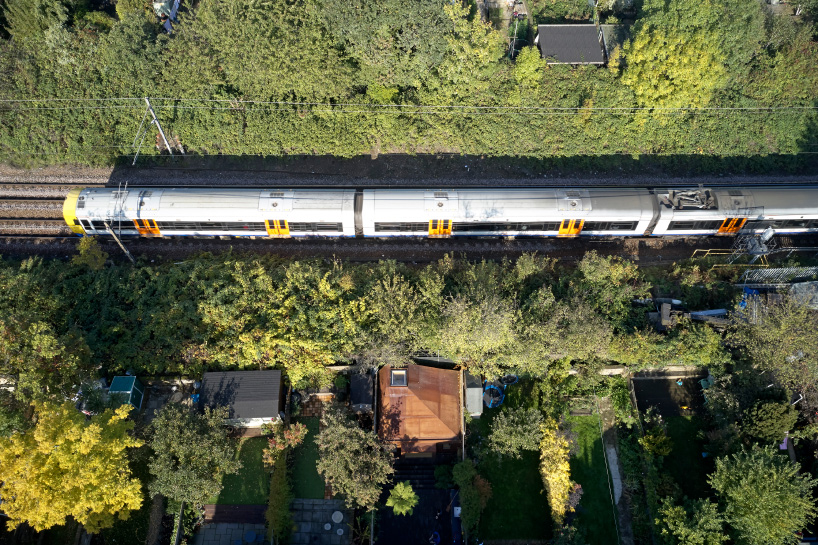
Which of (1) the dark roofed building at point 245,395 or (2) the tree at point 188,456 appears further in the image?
(1) the dark roofed building at point 245,395

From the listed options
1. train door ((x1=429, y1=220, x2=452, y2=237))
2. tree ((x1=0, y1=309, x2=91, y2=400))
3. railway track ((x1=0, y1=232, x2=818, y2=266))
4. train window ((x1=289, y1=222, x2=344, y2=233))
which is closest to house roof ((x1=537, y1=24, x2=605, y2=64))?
railway track ((x1=0, y1=232, x2=818, y2=266))

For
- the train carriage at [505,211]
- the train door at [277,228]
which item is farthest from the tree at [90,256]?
the train carriage at [505,211]

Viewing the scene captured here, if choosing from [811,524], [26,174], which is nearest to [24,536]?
[26,174]

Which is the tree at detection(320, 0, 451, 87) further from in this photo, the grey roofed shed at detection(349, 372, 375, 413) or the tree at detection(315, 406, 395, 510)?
the tree at detection(315, 406, 395, 510)

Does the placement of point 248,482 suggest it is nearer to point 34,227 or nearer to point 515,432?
point 515,432

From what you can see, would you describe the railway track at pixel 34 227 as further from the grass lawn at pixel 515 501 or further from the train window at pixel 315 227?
the grass lawn at pixel 515 501
